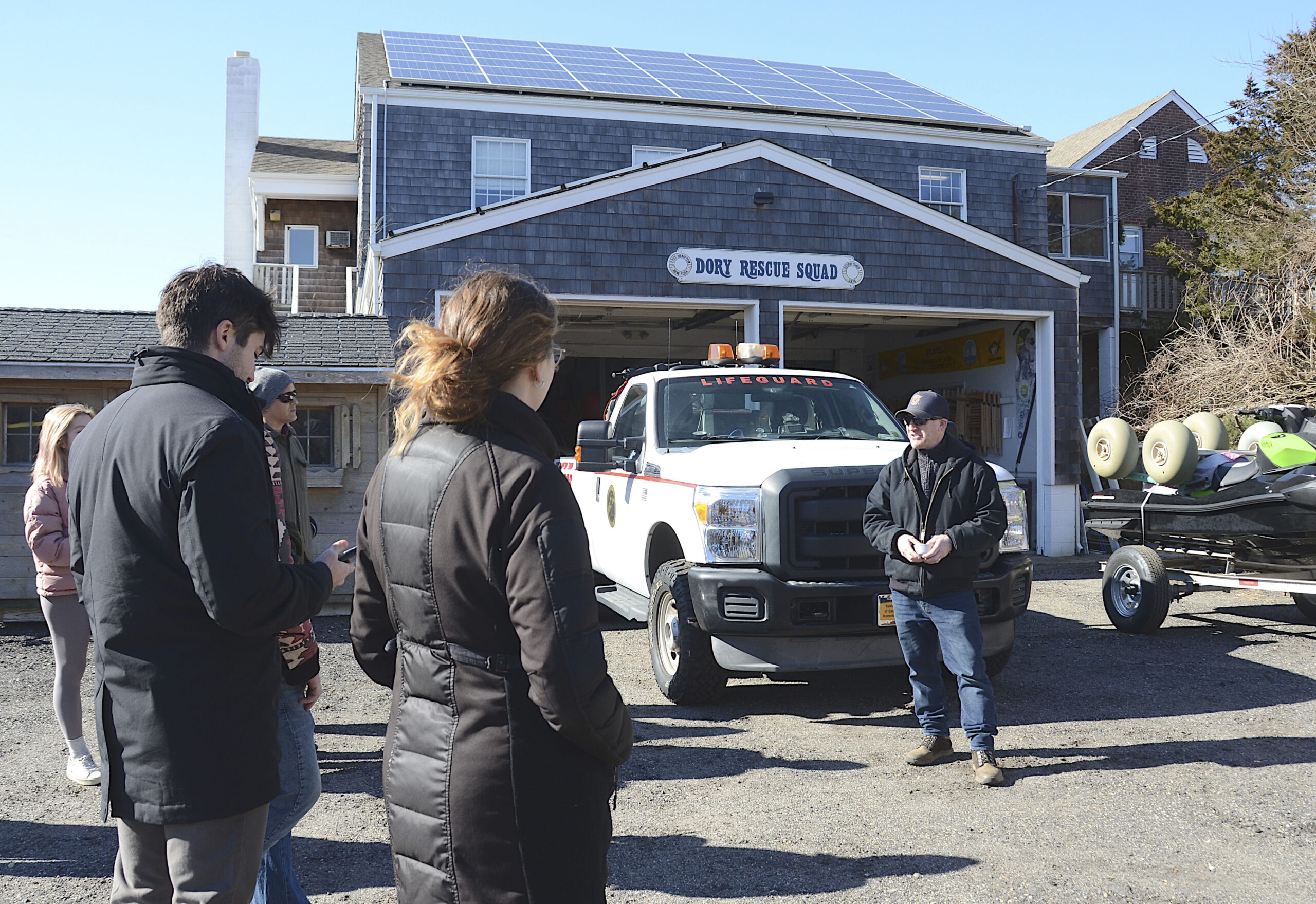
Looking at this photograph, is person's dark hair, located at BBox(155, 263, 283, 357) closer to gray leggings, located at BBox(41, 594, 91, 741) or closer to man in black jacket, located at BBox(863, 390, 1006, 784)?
gray leggings, located at BBox(41, 594, 91, 741)

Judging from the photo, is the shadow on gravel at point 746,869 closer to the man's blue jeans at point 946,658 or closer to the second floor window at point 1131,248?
the man's blue jeans at point 946,658

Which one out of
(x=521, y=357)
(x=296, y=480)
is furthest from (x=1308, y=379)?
(x=521, y=357)

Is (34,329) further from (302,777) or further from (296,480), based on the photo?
(302,777)

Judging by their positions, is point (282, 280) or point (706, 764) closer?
point (706, 764)

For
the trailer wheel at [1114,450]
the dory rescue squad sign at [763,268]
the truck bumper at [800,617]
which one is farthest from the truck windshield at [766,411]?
the dory rescue squad sign at [763,268]

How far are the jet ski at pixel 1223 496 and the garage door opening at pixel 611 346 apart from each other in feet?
22.3

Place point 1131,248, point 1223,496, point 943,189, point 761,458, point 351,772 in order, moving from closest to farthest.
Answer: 1. point 351,772
2. point 761,458
3. point 1223,496
4. point 943,189
5. point 1131,248

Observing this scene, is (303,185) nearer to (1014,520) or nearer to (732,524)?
(732,524)

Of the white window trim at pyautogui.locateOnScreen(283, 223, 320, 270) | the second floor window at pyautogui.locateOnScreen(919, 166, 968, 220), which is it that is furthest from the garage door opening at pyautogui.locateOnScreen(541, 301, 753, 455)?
the white window trim at pyautogui.locateOnScreen(283, 223, 320, 270)

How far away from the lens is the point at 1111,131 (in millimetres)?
26750

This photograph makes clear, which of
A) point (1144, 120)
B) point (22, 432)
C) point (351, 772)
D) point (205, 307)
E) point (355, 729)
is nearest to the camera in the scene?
point (205, 307)

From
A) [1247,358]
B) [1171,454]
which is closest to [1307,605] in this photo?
[1171,454]

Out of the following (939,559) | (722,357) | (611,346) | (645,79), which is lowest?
(939,559)

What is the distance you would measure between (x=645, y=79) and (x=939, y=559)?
15950 millimetres
